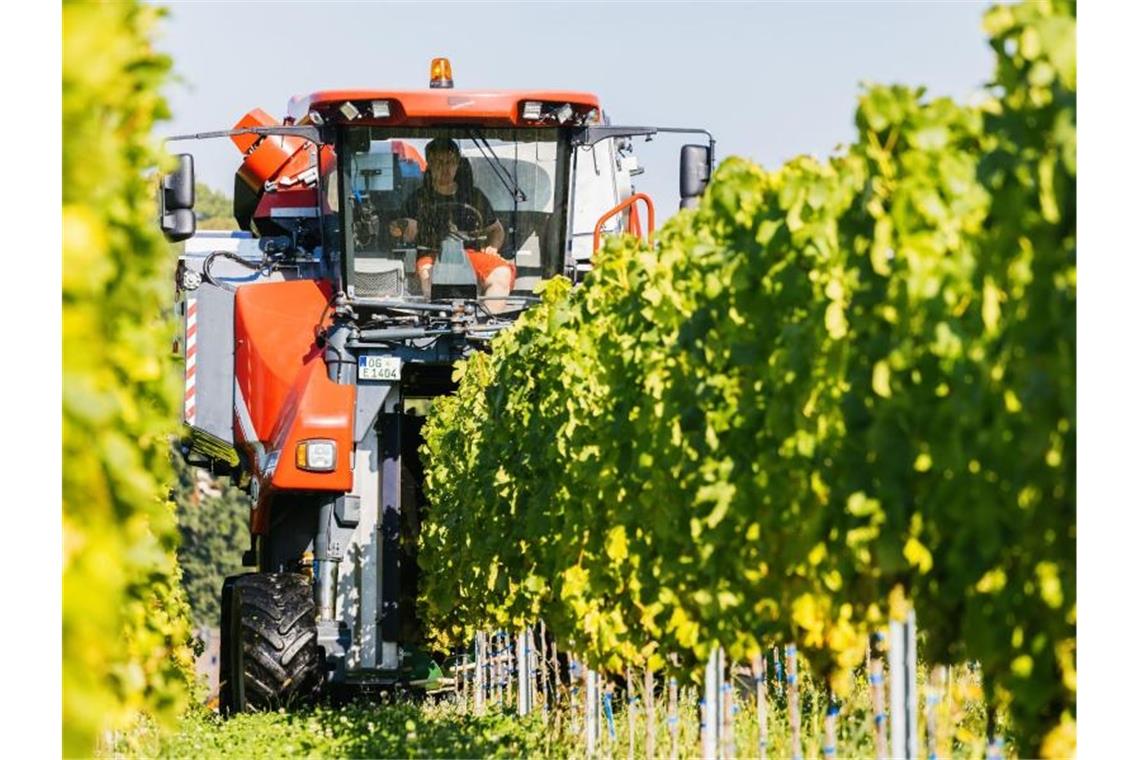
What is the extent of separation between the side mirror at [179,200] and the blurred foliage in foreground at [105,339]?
5.77 m

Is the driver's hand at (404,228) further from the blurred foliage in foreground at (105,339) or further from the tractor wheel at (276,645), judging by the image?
the blurred foliage in foreground at (105,339)

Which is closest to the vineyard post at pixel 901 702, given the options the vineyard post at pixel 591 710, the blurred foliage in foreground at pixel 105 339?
the blurred foliage in foreground at pixel 105 339

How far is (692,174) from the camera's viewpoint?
37.3 ft

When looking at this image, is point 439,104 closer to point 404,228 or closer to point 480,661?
point 404,228

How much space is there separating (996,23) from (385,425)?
8.30m

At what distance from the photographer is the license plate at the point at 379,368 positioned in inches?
479

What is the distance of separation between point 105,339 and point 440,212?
7.92 meters

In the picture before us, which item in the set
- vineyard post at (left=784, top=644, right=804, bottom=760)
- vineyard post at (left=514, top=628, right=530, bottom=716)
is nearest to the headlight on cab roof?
vineyard post at (left=514, top=628, right=530, bottom=716)

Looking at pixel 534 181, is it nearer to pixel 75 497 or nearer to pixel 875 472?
pixel 875 472

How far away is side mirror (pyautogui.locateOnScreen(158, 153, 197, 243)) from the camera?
11688mm

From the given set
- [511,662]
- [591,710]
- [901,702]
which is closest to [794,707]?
[901,702]

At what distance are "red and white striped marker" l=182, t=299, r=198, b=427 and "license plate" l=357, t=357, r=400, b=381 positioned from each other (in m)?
1.30

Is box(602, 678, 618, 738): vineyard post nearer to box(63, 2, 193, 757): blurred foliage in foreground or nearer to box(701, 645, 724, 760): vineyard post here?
box(701, 645, 724, 760): vineyard post
